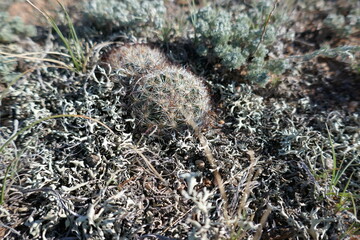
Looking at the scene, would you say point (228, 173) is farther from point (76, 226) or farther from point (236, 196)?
point (76, 226)

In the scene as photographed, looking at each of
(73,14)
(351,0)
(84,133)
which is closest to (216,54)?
(84,133)

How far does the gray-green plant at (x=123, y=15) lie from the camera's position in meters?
3.55

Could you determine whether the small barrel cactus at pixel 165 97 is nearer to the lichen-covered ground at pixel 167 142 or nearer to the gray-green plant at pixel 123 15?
the lichen-covered ground at pixel 167 142

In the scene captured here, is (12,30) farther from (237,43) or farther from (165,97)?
(237,43)

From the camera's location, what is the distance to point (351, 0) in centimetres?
398

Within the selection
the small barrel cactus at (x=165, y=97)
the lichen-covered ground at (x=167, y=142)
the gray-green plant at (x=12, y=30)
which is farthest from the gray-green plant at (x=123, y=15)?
the small barrel cactus at (x=165, y=97)

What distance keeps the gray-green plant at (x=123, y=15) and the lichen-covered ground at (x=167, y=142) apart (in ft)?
0.06

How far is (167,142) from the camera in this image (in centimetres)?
283

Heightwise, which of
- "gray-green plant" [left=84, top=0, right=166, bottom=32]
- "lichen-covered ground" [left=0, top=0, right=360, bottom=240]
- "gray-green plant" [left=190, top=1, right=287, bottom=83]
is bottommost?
"lichen-covered ground" [left=0, top=0, right=360, bottom=240]

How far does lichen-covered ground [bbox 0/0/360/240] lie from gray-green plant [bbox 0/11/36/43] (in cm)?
1

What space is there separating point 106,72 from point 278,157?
203 centimetres

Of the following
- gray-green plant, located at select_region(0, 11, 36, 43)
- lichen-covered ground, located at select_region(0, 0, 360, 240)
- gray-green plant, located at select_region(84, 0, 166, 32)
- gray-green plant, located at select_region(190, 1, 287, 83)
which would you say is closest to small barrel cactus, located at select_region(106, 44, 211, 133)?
lichen-covered ground, located at select_region(0, 0, 360, 240)

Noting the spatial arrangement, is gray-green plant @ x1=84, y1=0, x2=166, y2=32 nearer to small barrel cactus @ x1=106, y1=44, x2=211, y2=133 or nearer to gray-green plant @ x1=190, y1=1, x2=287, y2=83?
gray-green plant @ x1=190, y1=1, x2=287, y2=83

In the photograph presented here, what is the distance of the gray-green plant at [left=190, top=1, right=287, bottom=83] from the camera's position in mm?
3145
